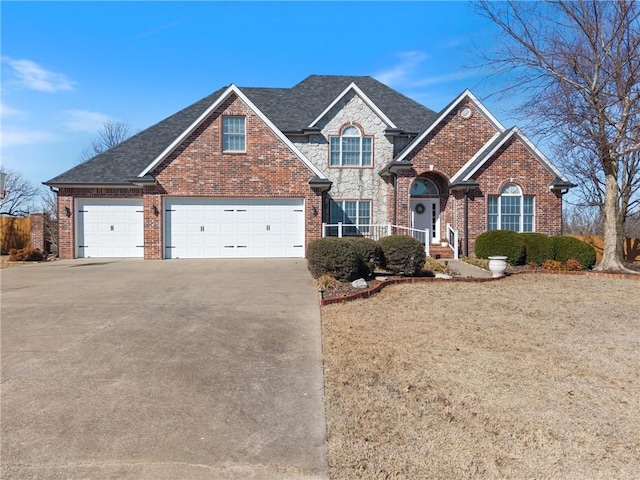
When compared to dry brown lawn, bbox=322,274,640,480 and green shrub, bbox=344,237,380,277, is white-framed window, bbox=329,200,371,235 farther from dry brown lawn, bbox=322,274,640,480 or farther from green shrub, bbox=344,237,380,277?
dry brown lawn, bbox=322,274,640,480

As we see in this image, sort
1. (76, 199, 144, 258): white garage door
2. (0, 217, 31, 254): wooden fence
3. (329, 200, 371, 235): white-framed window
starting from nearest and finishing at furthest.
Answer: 1. (76, 199, 144, 258): white garage door
2. (329, 200, 371, 235): white-framed window
3. (0, 217, 31, 254): wooden fence

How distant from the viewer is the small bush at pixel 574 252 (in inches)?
543

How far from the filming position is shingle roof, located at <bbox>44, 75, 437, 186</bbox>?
656 inches

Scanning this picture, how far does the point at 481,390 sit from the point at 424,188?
49.3 ft

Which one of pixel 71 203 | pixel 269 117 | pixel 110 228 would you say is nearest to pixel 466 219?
pixel 269 117

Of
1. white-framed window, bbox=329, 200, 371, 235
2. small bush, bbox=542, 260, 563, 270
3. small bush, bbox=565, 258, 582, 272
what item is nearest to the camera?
small bush, bbox=542, 260, 563, 270

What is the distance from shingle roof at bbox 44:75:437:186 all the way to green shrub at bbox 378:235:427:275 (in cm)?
990

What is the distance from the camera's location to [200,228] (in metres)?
15.9

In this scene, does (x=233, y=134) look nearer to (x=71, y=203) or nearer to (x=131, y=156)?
(x=131, y=156)

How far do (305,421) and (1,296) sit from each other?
8.35 metres

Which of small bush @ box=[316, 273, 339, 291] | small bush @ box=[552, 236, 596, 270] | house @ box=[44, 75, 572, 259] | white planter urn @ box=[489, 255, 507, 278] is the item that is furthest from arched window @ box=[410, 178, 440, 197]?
small bush @ box=[316, 273, 339, 291]

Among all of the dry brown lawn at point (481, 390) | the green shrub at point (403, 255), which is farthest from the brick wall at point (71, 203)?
the dry brown lawn at point (481, 390)

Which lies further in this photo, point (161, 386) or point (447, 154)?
point (447, 154)

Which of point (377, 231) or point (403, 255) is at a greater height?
point (377, 231)
